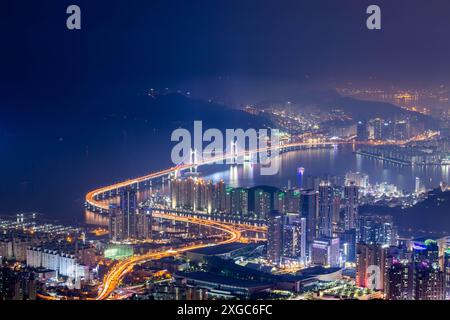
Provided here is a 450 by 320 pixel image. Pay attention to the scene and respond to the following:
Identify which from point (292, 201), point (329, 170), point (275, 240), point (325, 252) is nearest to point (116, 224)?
point (275, 240)

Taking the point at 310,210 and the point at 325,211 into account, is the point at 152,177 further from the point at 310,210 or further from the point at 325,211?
the point at 325,211

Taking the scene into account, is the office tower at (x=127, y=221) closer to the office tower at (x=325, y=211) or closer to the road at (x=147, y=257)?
the road at (x=147, y=257)

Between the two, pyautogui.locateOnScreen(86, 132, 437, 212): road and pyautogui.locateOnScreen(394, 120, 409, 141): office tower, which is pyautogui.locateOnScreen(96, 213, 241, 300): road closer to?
pyautogui.locateOnScreen(86, 132, 437, 212): road

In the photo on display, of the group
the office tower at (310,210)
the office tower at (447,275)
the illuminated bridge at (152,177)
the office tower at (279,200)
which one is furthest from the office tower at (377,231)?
the illuminated bridge at (152,177)

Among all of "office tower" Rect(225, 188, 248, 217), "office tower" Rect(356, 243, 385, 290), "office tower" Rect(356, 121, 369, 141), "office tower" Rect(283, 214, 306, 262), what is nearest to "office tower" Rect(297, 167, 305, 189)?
"office tower" Rect(225, 188, 248, 217)

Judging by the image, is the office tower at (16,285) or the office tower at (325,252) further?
the office tower at (325,252)
